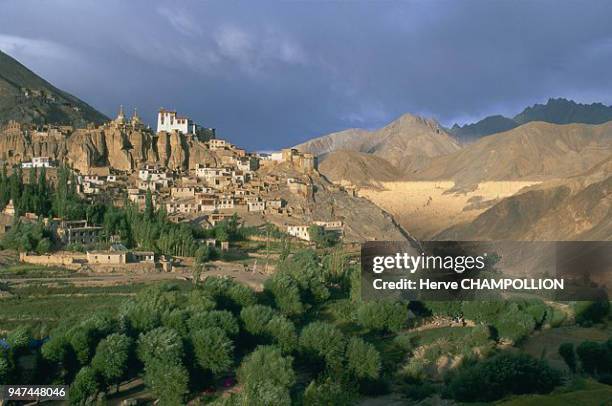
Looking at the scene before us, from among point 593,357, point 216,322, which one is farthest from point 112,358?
point 593,357

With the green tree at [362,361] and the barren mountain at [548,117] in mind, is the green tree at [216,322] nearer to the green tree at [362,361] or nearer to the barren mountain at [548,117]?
the green tree at [362,361]

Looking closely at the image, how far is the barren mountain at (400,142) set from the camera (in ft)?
398

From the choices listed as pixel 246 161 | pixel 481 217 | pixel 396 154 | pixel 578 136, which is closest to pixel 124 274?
pixel 246 161

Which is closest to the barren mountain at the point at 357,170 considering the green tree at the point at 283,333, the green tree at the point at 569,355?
the green tree at the point at 569,355

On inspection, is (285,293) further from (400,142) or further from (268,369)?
(400,142)

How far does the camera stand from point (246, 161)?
196 feet

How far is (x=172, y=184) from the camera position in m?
51.9

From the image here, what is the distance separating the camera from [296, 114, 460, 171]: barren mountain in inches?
4778

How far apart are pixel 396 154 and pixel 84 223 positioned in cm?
9283

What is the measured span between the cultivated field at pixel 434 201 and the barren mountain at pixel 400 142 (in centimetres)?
2227

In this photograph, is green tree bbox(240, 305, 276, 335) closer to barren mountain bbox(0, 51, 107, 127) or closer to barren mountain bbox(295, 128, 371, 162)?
barren mountain bbox(0, 51, 107, 127)

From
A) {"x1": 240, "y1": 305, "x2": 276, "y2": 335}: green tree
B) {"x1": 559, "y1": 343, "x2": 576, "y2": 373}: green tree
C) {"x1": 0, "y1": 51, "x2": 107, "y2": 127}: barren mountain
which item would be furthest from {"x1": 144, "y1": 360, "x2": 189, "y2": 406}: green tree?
{"x1": 0, "y1": 51, "x2": 107, "y2": 127}: barren mountain

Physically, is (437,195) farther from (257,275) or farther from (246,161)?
(257,275)

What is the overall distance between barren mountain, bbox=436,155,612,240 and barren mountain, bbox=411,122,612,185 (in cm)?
2048
